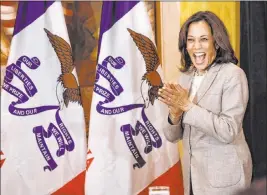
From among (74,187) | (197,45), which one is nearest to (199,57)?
(197,45)

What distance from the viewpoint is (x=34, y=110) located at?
2.46 metres

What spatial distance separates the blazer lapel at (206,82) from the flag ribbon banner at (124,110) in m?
0.82

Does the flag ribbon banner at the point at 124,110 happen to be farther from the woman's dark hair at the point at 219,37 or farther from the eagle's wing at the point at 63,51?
the woman's dark hair at the point at 219,37

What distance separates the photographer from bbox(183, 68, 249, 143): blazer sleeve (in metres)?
1.69

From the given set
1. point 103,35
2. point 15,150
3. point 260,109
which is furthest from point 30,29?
point 260,109

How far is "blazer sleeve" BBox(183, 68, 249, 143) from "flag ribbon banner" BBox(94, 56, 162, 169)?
2.91ft

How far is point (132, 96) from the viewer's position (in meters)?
2.58

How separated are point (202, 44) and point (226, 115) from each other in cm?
37

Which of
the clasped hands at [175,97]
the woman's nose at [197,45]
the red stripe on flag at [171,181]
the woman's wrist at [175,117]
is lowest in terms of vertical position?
the red stripe on flag at [171,181]

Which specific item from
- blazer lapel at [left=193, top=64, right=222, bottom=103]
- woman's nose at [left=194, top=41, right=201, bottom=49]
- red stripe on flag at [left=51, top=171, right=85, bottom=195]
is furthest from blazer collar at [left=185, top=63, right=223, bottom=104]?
red stripe on flag at [left=51, top=171, right=85, bottom=195]

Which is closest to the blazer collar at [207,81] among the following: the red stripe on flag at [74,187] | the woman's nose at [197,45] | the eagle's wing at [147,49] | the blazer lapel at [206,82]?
the blazer lapel at [206,82]

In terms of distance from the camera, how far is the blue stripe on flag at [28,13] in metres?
2.46

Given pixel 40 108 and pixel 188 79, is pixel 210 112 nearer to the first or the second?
pixel 188 79

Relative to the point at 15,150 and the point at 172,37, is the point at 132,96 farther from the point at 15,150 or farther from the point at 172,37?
the point at 15,150
